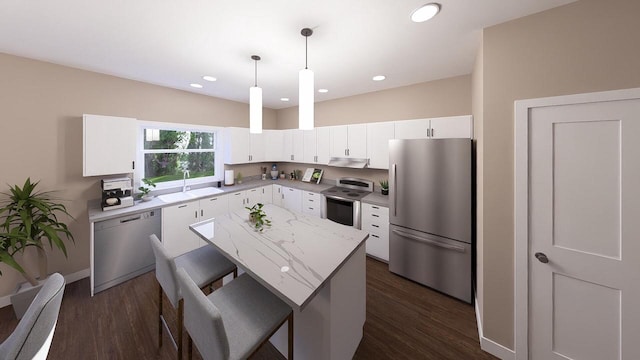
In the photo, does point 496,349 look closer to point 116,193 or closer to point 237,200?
point 237,200

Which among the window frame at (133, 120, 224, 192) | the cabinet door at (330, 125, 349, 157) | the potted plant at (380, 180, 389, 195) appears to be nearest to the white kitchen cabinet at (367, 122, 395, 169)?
the potted plant at (380, 180, 389, 195)

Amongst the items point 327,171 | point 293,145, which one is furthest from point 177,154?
point 327,171

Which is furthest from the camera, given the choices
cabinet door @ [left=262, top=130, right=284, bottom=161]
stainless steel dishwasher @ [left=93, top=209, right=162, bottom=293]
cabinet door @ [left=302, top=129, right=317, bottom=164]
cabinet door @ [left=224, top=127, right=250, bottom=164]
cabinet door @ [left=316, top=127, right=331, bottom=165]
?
cabinet door @ [left=262, top=130, right=284, bottom=161]

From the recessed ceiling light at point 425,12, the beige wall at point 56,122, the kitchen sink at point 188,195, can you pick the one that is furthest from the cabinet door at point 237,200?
the recessed ceiling light at point 425,12

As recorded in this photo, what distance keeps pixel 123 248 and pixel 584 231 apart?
14.3 ft

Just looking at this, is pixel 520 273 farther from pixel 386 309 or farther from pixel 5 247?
pixel 5 247

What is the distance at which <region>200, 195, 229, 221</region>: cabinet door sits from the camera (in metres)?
3.37

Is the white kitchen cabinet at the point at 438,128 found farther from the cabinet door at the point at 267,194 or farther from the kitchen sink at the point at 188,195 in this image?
the kitchen sink at the point at 188,195

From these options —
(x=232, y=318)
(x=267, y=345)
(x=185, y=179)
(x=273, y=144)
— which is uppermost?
(x=273, y=144)

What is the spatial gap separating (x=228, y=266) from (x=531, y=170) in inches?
100

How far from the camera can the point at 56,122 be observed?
249 centimetres

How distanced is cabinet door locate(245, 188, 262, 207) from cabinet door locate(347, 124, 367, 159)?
1.94 m

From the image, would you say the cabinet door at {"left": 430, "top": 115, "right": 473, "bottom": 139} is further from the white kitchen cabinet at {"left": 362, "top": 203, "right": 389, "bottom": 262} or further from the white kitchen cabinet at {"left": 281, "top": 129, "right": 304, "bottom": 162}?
the white kitchen cabinet at {"left": 281, "top": 129, "right": 304, "bottom": 162}

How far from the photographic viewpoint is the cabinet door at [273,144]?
4691 millimetres
